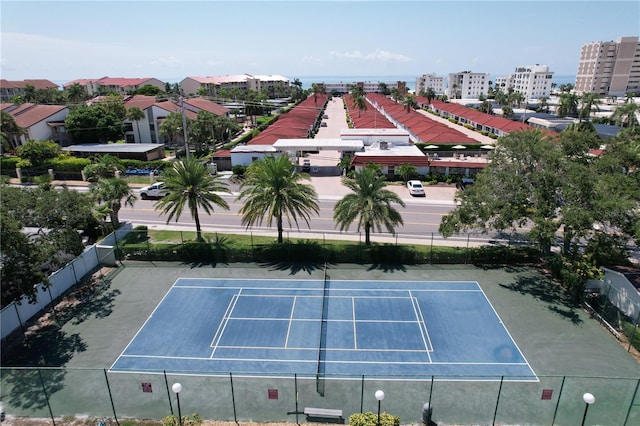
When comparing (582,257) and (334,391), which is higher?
(582,257)

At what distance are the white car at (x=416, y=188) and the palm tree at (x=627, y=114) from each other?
167ft

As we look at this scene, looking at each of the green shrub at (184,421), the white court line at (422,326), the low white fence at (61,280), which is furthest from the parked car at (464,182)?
the green shrub at (184,421)

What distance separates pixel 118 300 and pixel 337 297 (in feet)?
45.7

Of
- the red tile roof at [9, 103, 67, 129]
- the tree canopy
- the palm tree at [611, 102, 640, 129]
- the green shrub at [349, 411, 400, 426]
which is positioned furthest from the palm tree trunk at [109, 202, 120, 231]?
the palm tree at [611, 102, 640, 129]

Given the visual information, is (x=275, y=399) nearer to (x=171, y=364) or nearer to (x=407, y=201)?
(x=171, y=364)

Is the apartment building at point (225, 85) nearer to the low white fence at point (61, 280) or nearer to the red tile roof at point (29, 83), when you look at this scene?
the red tile roof at point (29, 83)

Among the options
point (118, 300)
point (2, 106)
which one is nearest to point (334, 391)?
point (118, 300)

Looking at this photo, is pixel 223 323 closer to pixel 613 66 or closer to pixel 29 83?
pixel 29 83

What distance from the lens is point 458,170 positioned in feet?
172

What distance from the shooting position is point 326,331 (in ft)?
75.0

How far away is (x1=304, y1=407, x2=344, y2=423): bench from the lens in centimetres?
1642

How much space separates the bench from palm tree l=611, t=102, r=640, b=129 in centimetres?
8021

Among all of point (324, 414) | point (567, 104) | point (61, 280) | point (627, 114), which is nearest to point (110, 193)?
point (61, 280)

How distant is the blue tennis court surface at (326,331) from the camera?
20.2m
